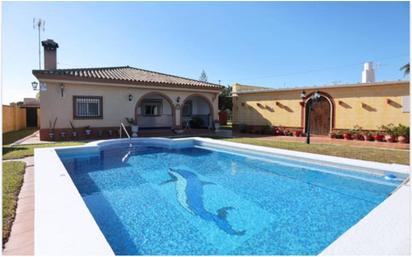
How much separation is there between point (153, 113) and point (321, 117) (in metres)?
15.1

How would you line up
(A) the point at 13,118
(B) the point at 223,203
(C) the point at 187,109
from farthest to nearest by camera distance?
1. (C) the point at 187,109
2. (A) the point at 13,118
3. (B) the point at 223,203

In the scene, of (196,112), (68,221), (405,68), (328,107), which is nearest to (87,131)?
(196,112)

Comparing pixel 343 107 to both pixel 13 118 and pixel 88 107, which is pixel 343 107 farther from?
pixel 13 118

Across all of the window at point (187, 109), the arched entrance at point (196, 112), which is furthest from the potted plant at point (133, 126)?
the window at point (187, 109)

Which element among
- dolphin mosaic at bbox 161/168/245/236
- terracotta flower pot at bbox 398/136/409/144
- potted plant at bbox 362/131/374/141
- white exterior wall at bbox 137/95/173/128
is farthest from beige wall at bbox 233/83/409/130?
dolphin mosaic at bbox 161/168/245/236

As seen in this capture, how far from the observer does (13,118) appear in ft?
70.2

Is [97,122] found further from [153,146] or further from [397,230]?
[397,230]

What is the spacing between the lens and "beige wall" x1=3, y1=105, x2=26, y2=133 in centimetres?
1902

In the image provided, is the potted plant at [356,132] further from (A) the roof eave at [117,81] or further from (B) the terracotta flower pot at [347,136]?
(A) the roof eave at [117,81]

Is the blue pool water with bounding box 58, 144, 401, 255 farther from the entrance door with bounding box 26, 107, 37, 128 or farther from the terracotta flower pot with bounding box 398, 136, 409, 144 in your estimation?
the entrance door with bounding box 26, 107, 37, 128

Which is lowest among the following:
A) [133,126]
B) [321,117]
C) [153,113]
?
[133,126]

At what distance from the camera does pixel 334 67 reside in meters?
46.2

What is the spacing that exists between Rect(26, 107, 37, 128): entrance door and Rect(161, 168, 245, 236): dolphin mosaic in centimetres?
2464

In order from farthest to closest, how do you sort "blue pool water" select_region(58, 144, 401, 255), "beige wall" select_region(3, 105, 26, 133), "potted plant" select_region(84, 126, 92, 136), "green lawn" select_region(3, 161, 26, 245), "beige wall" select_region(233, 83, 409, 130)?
"beige wall" select_region(3, 105, 26, 133) < "potted plant" select_region(84, 126, 92, 136) < "beige wall" select_region(233, 83, 409, 130) < "blue pool water" select_region(58, 144, 401, 255) < "green lawn" select_region(3, 161, 26, 245)
